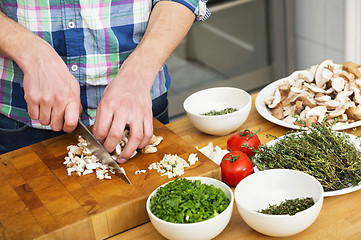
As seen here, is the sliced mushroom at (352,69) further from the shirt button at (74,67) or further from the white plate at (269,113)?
the shirt button at (74,67)

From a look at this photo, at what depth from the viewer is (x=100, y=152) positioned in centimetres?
133

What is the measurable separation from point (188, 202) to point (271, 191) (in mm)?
239

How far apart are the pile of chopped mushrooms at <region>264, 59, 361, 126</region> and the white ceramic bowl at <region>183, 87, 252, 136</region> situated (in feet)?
0.30

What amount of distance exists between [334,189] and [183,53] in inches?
97.2

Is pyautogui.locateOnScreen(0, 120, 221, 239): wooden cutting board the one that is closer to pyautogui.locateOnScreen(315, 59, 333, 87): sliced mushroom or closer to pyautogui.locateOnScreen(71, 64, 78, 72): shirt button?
pyautogui.locateOnScreen(71, 64, 78, 72): shirt button

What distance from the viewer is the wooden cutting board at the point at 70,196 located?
45.6 inches

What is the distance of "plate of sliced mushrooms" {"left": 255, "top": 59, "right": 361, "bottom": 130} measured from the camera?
4.90 ft

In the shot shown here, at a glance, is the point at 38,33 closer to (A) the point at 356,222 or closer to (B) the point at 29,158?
(B) the point at 29,158

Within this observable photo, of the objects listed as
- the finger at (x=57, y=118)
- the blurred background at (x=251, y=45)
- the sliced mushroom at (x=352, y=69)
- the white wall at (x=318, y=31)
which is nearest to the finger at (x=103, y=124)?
the finger at (x=57, y=118)

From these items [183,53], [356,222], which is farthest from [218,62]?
[356,222]

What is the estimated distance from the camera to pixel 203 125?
4.98 feet

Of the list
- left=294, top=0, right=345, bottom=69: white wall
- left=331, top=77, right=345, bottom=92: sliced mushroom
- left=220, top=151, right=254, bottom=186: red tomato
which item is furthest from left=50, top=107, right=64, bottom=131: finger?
left=294, top=0, right=345, bottom=69: white wall

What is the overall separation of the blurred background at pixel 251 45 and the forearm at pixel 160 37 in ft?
5.90

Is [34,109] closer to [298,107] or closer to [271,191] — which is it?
[271,191]
